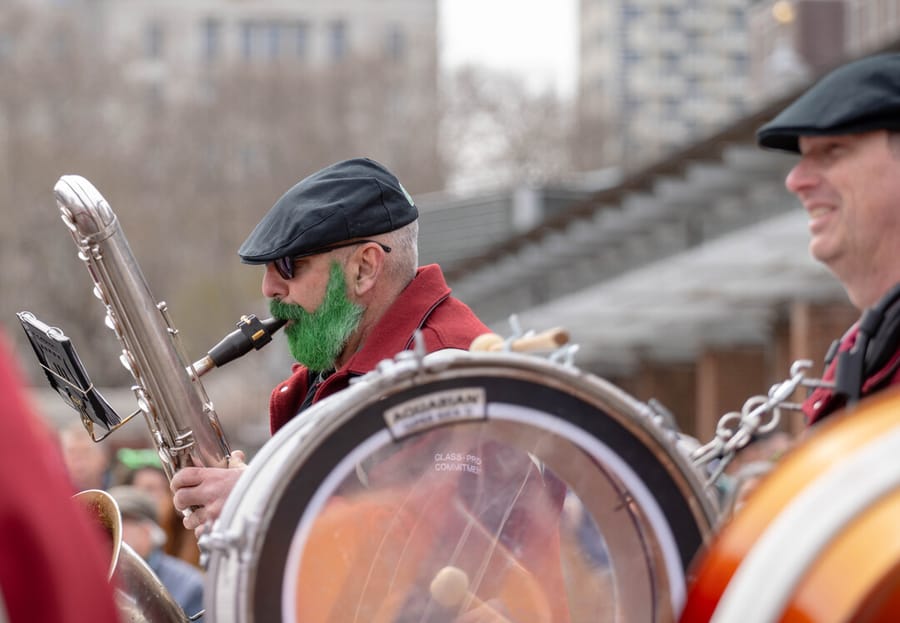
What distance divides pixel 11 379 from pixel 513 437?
83 cm

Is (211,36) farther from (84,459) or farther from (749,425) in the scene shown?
(749,425)

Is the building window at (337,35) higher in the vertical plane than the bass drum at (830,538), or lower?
lower

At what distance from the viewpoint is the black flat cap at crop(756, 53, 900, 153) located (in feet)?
8.34

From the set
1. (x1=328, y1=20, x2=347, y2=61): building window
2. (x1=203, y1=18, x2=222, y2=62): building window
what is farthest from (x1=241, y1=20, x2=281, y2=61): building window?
(x1=328, y1=20, x2=347, y2=61): building window

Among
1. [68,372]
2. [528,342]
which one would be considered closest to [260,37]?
[68,372]

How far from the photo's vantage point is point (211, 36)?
85.4m

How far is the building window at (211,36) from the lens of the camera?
8506 centimetres

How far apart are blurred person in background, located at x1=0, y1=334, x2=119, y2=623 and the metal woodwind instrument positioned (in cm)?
119

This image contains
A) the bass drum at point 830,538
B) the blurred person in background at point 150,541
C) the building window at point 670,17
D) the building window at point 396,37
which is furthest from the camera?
the building window at point 670,17

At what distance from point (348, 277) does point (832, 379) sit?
1172 millimetres

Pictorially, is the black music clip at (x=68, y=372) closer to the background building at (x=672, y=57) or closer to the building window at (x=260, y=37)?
the building window at (x=260, y=37)

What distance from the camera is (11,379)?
61.9 inches

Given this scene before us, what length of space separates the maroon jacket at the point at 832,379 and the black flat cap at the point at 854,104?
1.07ft

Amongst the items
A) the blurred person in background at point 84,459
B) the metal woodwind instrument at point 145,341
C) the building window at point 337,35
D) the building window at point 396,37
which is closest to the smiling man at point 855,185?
the metal woodwind instrument at point 145,341
